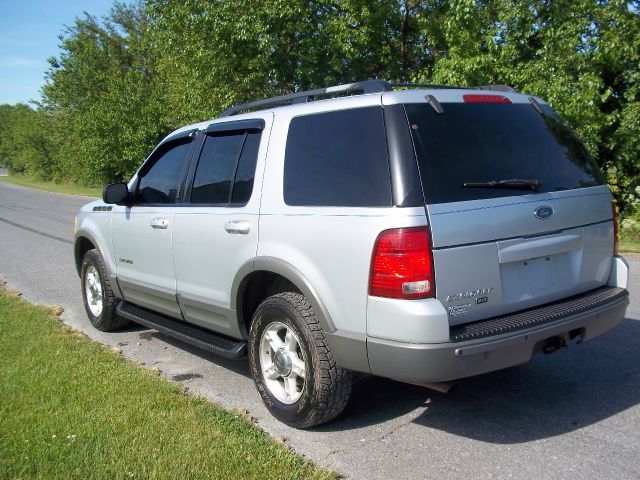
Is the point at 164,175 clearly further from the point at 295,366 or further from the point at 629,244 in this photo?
the point at 629,244

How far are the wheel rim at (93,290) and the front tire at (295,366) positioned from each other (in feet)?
9.56

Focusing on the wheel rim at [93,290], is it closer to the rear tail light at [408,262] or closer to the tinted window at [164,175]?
the tinted window at [164,175]

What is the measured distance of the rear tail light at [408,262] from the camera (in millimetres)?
3109

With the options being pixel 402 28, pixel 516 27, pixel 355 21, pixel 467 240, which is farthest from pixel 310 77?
pixel 467 240

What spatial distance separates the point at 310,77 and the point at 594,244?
42.5 feet

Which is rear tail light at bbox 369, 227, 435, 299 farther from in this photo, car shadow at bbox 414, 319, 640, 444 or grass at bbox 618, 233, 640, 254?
grass at bbox 618, 233, 640, 254

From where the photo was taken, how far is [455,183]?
3314 millimetres

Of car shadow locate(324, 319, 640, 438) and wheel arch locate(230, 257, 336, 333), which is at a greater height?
wheel arch locate(230, 257, 336, 333)

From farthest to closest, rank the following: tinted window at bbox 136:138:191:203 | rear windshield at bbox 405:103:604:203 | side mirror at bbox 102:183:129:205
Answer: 1. side mirror at bbox 102:183:129:205
2. tinted window at bbox 136:138:191:203
3. rear windshield at bbox 405:103:604:203

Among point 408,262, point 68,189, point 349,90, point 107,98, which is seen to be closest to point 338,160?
point 349,90

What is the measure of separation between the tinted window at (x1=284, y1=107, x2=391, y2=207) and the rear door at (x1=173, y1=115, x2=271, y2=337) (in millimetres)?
348

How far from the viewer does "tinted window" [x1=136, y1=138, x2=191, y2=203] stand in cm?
509

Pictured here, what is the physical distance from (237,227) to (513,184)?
5.96ft

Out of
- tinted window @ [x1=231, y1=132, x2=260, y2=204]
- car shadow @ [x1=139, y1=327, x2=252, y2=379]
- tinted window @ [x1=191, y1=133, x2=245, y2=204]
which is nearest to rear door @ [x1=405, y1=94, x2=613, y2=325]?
tinted window @ [x1=231, y1=132, x2=260, y2=204]
